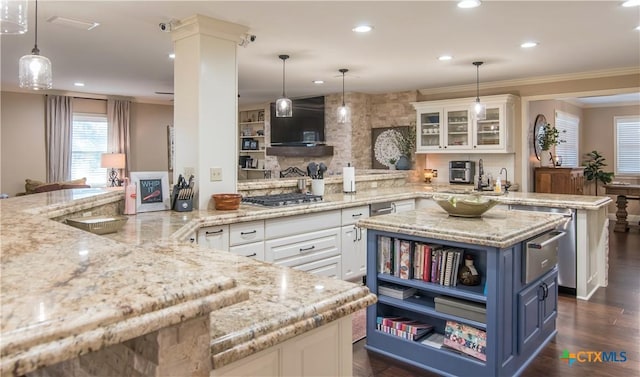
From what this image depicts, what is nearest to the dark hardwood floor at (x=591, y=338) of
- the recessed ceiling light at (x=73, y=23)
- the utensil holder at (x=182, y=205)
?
the utensil holder at (x=182, y=205)

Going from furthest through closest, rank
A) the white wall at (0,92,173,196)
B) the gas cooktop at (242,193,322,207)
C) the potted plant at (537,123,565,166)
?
the white wall at (0,92,173,196) → the potted plant at (537,123,565,166) → the gas cooktop at (242,193,322,207)

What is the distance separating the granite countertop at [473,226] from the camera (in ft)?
8.04

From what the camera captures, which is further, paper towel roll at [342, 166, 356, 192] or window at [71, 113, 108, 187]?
window at [71, 113, 108, 187]

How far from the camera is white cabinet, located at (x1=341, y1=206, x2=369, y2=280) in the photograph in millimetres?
4285

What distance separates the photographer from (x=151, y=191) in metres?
3.38

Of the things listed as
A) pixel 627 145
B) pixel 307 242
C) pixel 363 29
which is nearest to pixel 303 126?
pixel 363 29

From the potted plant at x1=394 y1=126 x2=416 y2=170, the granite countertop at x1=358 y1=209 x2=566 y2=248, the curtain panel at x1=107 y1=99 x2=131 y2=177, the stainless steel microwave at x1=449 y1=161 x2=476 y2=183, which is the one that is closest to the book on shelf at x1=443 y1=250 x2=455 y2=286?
the granite countertop at x1=358 y1=209 x2=566 y2=248

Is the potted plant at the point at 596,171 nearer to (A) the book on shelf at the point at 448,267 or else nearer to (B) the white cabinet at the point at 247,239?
(A) the book on shelf at the point at 448,267

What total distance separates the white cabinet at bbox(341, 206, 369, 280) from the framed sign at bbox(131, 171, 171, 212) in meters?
1.64

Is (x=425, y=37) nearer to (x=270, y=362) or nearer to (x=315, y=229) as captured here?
(x=315, y=229)

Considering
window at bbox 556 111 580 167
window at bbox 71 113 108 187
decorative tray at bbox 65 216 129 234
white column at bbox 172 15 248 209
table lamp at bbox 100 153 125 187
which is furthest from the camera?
window at bbox 556 111 580 167

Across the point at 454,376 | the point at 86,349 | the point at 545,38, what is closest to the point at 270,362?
the point at 86,349

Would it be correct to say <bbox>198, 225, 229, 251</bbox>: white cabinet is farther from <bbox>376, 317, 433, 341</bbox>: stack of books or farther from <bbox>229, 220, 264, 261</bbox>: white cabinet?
<bbox>376, 317, 433, 341</bbox>: stack of books

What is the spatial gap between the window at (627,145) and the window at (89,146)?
10.2m
